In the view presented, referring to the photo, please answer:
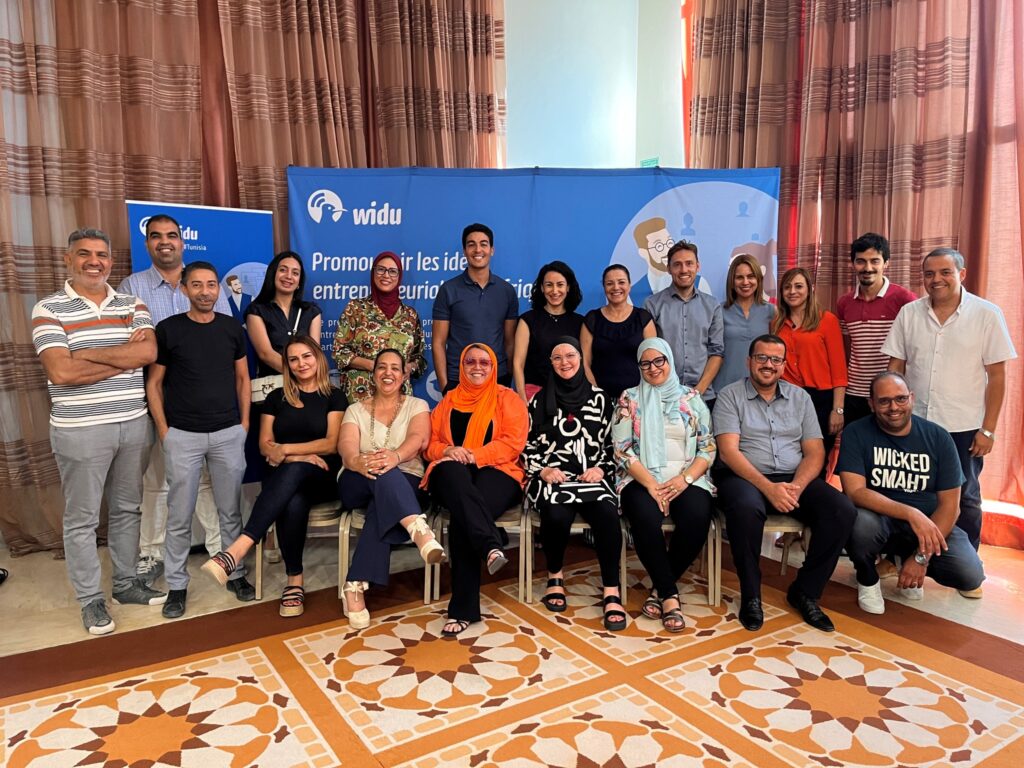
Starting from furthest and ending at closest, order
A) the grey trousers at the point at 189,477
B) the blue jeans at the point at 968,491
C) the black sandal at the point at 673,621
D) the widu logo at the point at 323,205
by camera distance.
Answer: the widu logo at the point at 323,205 → the blue jeans at the point at 968,491 → the grey trousers at the point at 189,477 → the black sandal at the point at 673,621

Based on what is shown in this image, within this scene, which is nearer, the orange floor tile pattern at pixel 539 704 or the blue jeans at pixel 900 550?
the orange floor tile pattern at pixel 539 704

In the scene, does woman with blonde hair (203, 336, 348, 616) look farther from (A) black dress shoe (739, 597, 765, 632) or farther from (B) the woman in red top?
(B) the woman in red top

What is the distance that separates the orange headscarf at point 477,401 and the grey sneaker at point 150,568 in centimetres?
168

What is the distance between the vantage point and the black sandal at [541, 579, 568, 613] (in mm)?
3121

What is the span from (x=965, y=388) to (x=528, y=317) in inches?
83.6

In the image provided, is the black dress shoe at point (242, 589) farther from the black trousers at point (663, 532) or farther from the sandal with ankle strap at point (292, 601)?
the black trousers at point (663, 532)

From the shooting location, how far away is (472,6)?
16.8 ft

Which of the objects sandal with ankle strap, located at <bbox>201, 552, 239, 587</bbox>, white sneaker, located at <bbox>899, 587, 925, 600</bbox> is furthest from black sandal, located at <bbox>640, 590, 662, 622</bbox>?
sandal with ankle strap, located at <bbox>201, 552, 239, 587</bbox>

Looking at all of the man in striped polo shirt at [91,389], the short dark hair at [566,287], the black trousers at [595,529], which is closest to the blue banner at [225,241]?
the man in striped polo shirt at [91,389]

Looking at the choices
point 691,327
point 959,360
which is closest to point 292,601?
point 691,327

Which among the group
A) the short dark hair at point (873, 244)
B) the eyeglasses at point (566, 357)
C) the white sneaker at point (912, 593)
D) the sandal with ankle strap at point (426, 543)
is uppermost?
the short dark hair at point (873, 244)

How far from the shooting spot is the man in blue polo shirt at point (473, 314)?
3838 mm

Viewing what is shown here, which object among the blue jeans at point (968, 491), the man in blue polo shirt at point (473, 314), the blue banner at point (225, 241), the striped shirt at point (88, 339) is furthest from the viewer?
the man in blue polo shirt at point (473, 314)

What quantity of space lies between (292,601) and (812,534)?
2282mm
